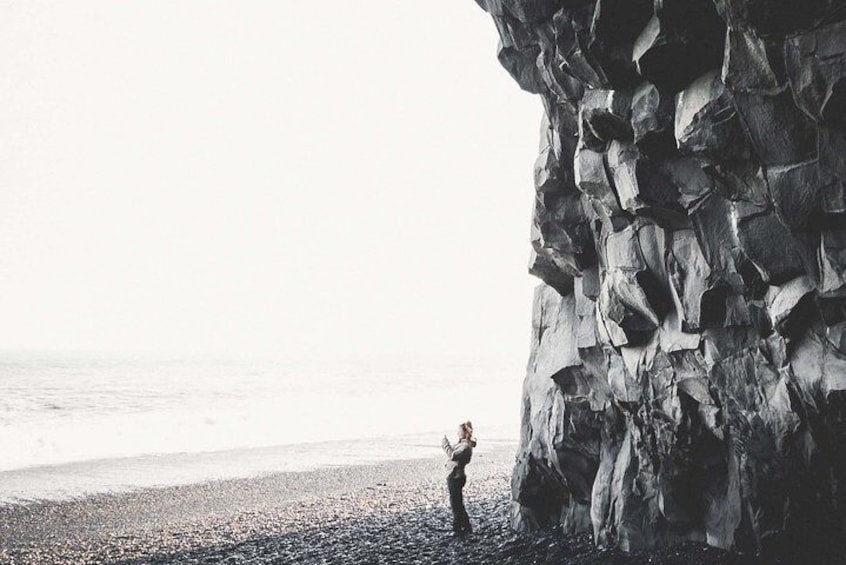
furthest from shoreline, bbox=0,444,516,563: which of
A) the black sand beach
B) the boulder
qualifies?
the boulder

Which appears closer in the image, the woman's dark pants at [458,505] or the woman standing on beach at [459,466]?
the woman standing on beach at [459,466]

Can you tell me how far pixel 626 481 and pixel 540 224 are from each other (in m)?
6.78

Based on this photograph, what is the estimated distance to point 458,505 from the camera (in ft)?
62.8

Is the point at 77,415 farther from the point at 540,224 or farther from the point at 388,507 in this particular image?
the point at 540,224

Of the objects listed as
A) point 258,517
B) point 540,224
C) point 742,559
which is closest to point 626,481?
point 742,559

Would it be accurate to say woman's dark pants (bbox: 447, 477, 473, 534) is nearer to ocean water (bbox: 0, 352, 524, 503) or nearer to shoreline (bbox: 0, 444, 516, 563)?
shoreline (bbox: 0, 444, 516, 563)

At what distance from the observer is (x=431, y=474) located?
34.7 meters

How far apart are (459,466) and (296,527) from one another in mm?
7498

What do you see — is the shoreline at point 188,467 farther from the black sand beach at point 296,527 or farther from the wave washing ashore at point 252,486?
the black sand beach at point 296,527

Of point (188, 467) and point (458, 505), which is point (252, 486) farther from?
point (458, 505)

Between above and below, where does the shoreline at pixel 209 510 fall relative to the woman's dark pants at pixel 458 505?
below

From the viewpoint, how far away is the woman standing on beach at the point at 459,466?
18.6m

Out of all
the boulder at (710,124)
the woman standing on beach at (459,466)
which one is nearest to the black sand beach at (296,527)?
the woman standing on beach at (459,466)

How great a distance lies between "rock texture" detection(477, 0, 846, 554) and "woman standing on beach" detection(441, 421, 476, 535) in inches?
90.4
